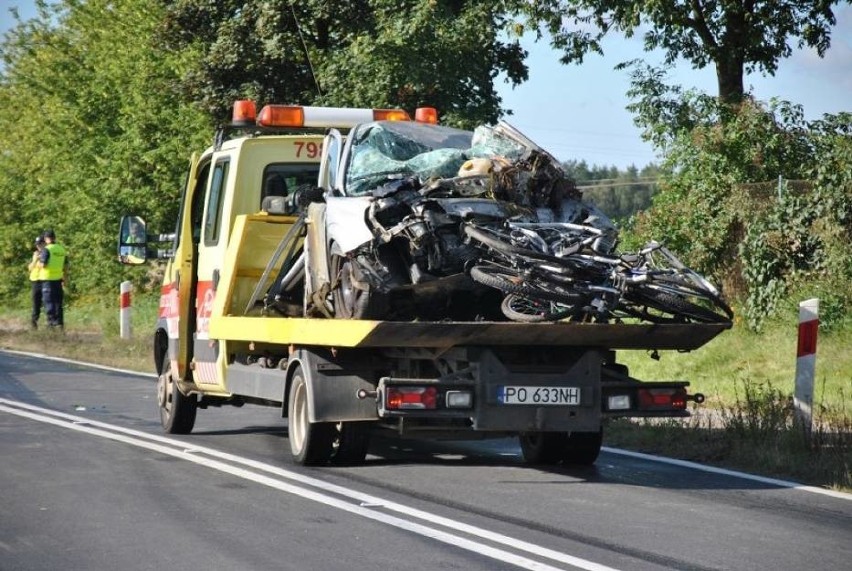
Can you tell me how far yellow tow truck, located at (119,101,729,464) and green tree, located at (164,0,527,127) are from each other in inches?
450

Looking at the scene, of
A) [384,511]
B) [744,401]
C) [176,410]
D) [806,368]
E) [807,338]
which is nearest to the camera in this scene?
[384,511]

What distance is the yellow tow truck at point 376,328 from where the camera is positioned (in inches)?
373

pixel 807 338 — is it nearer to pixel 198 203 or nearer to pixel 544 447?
pixel 544 447

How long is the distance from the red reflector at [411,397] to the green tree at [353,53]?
14.0m

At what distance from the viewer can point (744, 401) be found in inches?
562

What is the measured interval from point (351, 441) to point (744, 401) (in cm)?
523

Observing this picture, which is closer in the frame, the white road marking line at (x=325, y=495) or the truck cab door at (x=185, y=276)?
the white road marking line at (x=325, y=495)

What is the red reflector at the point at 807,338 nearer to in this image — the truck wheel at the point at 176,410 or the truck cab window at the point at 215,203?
the truck cab window at the point at 215,203

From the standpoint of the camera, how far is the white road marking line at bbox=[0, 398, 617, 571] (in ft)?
23.2

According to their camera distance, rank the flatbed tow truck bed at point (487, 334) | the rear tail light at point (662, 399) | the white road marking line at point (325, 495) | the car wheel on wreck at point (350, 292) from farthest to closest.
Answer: the rear tail light at point (662, 399), the car wheel on wreck at point (350, 292), the flatbed tow truck bed at point (487, 334), the white road marking line at point (325, 495)

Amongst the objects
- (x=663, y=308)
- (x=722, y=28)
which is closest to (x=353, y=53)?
(x=722, y=28)

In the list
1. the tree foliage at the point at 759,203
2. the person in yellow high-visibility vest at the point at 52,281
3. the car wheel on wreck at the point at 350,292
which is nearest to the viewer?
the car wheel on wreck at the point at 350,292

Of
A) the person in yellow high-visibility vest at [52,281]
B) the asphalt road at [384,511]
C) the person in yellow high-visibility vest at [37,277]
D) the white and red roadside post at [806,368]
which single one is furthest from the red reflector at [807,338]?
the person in yellow high-visibility vest at [37,277]

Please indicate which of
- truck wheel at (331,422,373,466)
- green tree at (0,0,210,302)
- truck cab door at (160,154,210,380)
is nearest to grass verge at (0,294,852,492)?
truck wheel at (331,422,373,466)
